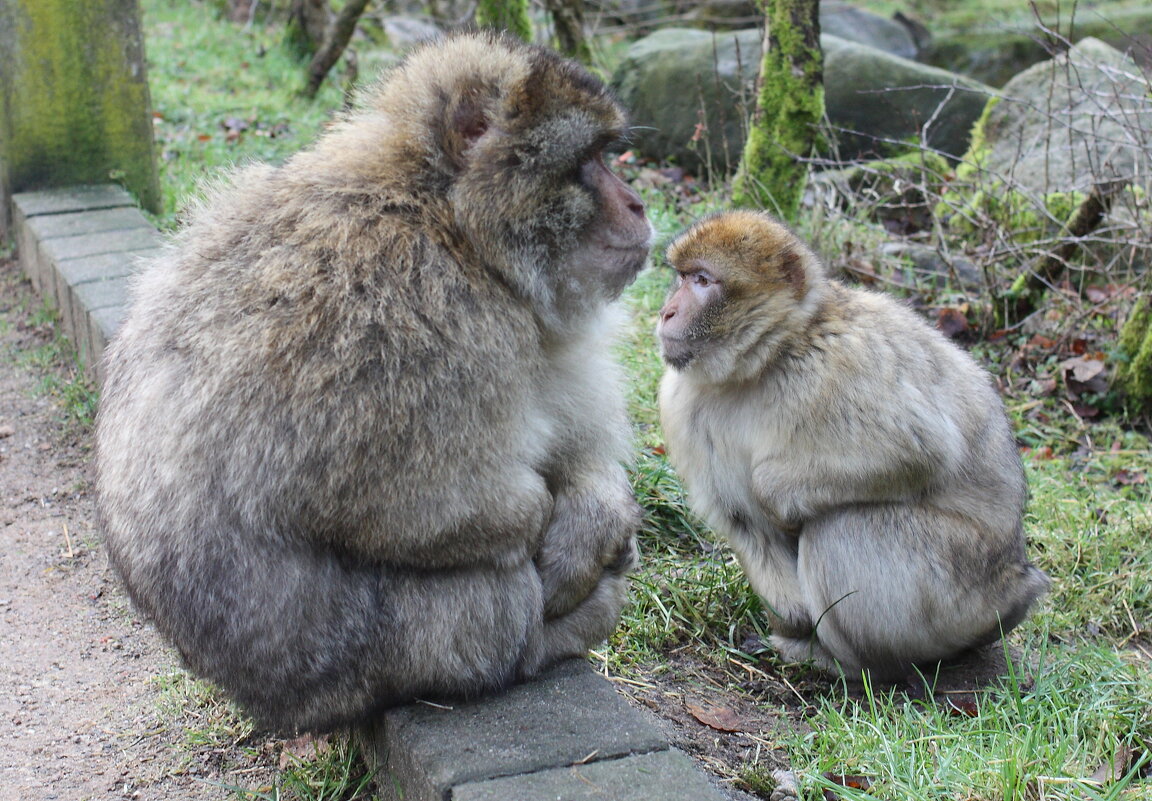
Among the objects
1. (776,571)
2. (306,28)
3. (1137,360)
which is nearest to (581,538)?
(776,571)

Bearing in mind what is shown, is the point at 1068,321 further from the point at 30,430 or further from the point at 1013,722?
the point at 30,430

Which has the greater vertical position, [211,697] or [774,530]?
[774,530]

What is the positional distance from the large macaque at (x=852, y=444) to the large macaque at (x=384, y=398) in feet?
2.16

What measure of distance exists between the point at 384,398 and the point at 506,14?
5.03 meters

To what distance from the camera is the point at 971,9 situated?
56.3 ft

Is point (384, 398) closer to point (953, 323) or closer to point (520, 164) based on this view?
point (520, 164)

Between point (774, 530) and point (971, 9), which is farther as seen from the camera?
point (971, 9)

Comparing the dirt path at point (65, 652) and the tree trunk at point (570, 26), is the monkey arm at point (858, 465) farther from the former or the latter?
the tree trunk at point (570, 26)

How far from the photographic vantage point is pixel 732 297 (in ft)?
10.8

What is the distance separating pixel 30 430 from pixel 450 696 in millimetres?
2886

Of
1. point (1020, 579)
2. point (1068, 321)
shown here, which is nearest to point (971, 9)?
point (1068, 321)

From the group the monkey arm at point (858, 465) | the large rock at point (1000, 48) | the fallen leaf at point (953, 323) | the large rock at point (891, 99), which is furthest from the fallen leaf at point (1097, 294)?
the large rock at point (1000, 48)

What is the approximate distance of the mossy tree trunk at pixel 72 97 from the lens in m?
5.69

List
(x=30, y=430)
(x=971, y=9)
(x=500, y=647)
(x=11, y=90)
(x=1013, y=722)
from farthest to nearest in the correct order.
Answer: (x=971, y=9) → (x=11, y=90) → (x=30, y=430) → (x=1013, y=722) → (x=500, y=647)
